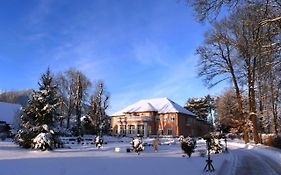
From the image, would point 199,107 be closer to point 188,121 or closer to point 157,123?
point 188,121

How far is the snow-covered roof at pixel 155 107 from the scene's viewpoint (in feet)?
235

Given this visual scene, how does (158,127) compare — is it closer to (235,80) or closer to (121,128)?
(121,128)

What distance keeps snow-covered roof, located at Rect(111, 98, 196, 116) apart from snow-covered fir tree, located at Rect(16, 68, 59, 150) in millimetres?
42829

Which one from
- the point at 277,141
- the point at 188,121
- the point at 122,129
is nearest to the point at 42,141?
the point at 277,141

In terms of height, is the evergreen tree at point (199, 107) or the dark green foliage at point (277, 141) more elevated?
the evergreen tree at point (199, 107)

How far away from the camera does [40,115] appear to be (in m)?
29.1

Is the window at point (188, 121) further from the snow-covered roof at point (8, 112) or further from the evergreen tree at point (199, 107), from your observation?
the snow-covered roof at point (8, 112)

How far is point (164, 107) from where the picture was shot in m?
73.1

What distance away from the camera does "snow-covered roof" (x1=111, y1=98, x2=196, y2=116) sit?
71.6 metres

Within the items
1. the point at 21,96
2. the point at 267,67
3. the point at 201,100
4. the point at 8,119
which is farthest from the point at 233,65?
the point at 21,96

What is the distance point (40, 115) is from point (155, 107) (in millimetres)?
46589

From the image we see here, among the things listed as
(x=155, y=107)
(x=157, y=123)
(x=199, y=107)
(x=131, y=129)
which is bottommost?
(x=131, y=129)

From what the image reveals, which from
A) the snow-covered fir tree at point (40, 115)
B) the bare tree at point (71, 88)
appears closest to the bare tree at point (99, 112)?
the bare tree at point (71, 88)

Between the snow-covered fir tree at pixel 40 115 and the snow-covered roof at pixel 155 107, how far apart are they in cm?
4283
